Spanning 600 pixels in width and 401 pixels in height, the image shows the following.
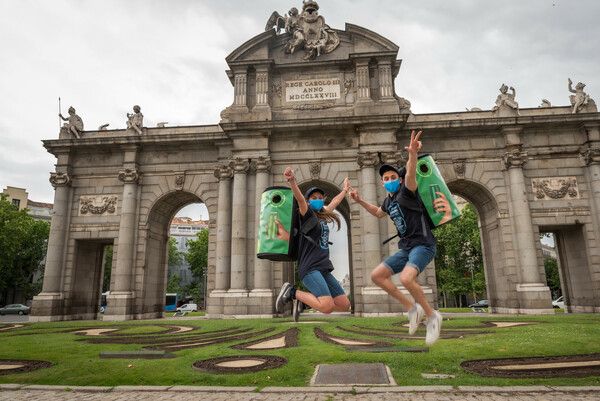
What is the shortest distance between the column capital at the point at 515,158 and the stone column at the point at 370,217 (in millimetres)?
Result: 8644

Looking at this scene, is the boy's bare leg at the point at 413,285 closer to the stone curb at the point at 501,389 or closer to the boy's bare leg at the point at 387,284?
the boy's bare leg at the point at 387,284

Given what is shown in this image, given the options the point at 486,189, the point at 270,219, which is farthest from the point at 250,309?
the point at 270,219

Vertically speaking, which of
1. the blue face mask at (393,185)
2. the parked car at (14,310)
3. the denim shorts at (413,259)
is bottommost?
the parked car at (14,310)

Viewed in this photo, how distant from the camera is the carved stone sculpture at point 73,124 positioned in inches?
1170

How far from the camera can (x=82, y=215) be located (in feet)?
95.9

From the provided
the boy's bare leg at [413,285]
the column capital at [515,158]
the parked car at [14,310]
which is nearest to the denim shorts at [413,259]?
the boy's bare leg at [413,285]

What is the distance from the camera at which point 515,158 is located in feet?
86.1

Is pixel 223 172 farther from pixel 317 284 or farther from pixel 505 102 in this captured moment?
pixel 317 284

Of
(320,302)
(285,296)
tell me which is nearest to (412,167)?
(320,302)

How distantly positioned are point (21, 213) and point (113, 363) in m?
50.3

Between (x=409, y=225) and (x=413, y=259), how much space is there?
0.47m

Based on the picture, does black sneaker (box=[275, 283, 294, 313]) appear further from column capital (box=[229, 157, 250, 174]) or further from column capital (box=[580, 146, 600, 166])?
column capital (box=[580, 146, 600, 166])

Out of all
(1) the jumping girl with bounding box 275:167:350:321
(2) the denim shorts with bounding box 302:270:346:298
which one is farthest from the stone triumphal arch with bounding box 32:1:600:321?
(2) the denim shorts with bounding box 302:270:346:298

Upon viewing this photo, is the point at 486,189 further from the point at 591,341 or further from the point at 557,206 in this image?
the point at 591,341
